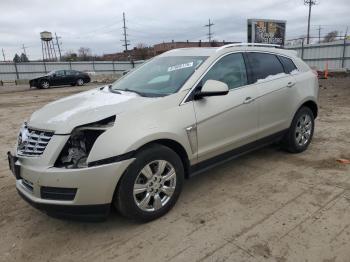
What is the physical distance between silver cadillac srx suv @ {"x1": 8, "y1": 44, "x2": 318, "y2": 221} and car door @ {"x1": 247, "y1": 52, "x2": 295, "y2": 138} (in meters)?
0.01

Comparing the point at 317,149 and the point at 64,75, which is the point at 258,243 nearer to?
the point at 317,149

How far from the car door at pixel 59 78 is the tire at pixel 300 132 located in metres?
24.3

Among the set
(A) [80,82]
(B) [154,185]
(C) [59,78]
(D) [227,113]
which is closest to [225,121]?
A: (D) [227,113]

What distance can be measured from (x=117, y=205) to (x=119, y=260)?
54cm

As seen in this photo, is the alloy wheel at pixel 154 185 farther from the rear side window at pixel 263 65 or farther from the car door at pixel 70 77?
the car door at pixel 70 77

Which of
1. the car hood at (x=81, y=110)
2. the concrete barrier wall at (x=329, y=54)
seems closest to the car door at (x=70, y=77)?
the concrete barrier wall at (x=329, y=54)

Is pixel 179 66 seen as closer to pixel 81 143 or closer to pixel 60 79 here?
pixel 81 143

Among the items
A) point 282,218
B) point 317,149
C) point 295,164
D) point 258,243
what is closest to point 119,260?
point 258,243

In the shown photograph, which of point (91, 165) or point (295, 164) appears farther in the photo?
point (295, 164)

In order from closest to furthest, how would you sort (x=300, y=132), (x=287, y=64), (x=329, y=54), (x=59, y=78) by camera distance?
(x=287, y=64) < (x=300, y=132) < (x=59, y=78) < (x=329, y=54)

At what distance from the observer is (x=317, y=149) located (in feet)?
19.1

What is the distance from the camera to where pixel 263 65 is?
4883 millimetres

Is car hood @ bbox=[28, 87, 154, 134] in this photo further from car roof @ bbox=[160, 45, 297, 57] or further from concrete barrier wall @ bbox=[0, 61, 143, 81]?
concrete barrier wall @ bbox=[0, 61, 143, 81]

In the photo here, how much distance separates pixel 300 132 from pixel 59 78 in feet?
80.6
